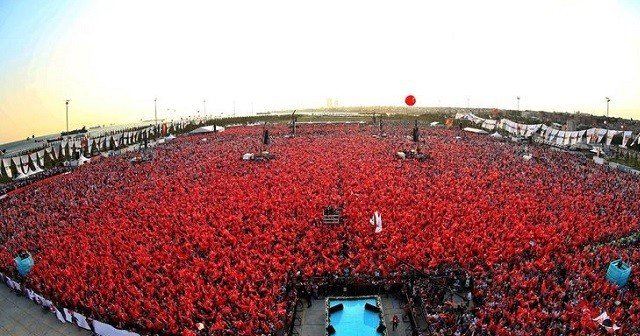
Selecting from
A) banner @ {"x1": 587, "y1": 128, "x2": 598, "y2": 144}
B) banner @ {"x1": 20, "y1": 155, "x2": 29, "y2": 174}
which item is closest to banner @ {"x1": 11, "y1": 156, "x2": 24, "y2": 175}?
banner @ {"x1": 20, "y1": 155, "x2": 29, "y2": 174}

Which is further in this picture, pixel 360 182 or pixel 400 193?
pixel 360 182

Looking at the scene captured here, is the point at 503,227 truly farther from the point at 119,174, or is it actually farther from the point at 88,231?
the point at 119,174

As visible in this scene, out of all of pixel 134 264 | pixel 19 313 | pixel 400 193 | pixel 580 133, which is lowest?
pixel 19 313

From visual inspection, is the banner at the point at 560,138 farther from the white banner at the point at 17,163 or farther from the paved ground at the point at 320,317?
the white banner at the point at 17,163

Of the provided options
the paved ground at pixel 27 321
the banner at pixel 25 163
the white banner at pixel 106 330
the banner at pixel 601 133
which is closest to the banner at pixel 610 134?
the banner at pixel 601 133

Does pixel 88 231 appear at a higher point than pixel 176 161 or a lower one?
lower

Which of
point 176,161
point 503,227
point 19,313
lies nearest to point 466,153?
point 503,227
